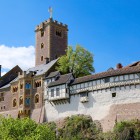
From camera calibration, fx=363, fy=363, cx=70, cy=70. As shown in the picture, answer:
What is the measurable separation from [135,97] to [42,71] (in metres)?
21.4

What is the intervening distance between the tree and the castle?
7.13ft

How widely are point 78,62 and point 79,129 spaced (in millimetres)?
16299

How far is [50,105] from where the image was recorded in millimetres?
59688

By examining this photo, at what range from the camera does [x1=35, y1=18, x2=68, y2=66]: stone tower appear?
7369 cm

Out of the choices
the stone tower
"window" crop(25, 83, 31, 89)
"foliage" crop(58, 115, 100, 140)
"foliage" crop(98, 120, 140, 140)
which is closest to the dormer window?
the stone tower

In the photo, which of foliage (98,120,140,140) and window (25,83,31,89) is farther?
window (25,83,31,89)

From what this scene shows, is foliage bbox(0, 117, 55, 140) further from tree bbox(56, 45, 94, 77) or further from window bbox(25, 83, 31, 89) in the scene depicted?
tree bbox(56, 45, 94, 77)

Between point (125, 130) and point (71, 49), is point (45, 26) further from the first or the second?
point (125, 130)

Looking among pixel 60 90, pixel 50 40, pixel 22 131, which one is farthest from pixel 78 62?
pixel 22 131

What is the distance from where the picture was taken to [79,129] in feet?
171

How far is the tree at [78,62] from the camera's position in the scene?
6475cm

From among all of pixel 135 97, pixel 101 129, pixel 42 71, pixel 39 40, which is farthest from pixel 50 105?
pixel 39 40

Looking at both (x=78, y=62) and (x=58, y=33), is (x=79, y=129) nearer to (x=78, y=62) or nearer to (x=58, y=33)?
(x=78, y=62)

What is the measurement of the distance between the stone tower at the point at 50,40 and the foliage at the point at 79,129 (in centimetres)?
2156
